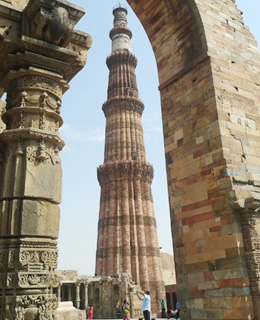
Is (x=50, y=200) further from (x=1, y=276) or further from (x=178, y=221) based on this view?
(x=178, y=221)

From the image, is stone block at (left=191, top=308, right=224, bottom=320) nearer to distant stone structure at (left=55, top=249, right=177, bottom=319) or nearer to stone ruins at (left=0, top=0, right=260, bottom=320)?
stone ruins at (left=0, top=0, right=260, bottom=320)

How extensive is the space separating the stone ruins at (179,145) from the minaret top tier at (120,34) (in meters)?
24.4

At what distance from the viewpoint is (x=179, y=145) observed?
6.63 m

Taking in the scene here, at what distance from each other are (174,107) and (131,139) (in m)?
20.4

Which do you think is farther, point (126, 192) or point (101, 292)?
point (126, 192)

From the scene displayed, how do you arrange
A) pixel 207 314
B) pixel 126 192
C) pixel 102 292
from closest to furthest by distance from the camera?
1. pixel 207 314
2. pixel 102 292
3. pixel 126 192

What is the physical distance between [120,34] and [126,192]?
51.4ft

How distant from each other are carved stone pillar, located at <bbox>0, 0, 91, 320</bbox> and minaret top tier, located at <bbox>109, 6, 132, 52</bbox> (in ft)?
97.5

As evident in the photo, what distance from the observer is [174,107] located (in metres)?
7.02

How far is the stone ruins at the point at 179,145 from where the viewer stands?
2418mm

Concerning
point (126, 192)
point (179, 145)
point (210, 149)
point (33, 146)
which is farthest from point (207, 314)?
point (126, 192)

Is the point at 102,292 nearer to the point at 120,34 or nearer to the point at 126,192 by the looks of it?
the point at 126,192

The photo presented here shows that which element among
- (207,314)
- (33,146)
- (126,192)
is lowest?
(207,314)

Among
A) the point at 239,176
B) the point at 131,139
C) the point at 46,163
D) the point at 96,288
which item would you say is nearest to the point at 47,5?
the point at 46,163
